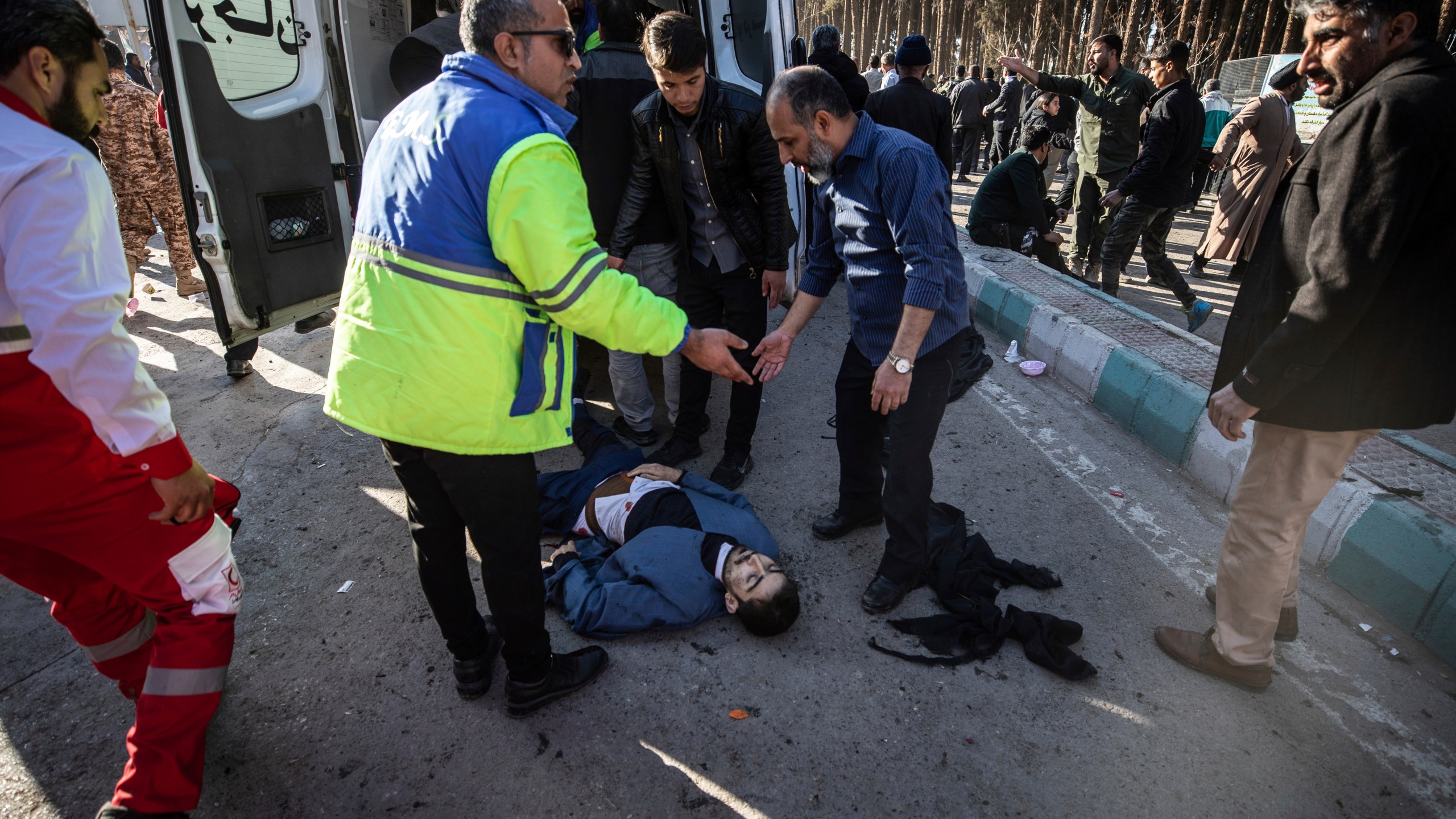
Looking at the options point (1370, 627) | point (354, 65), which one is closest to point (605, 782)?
point (1370, 627)

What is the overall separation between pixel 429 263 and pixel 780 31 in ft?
11.6

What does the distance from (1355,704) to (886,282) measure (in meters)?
2.04

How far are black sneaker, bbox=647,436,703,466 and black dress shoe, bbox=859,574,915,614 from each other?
134 cm

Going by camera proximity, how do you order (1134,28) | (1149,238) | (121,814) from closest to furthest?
1. (121,814)
2. (1149,238)
3. (1134,28)

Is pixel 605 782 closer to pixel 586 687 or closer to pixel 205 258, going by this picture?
pixel 586 687

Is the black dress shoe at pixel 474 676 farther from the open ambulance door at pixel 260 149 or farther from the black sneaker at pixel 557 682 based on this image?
the open ambulance door at pixel 260 149

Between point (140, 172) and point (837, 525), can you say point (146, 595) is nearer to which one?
point (837, 525)

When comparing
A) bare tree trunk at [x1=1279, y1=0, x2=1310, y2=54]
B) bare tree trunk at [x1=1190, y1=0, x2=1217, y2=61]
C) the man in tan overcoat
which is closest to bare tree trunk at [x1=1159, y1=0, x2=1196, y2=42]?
bare tree trunk at [x1=1190, y1=0, x2=1217, y2=61]

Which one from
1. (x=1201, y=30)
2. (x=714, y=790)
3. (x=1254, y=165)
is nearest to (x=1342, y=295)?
(x=714, y=790)

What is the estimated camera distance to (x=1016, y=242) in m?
6.84

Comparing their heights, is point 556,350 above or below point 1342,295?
below

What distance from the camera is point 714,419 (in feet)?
14.0

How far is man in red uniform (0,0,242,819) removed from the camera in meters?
1.41

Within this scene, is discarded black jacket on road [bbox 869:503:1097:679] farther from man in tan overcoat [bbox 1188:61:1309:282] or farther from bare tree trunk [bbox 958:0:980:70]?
bare tree trunk [bbox 958:0:980:70]
